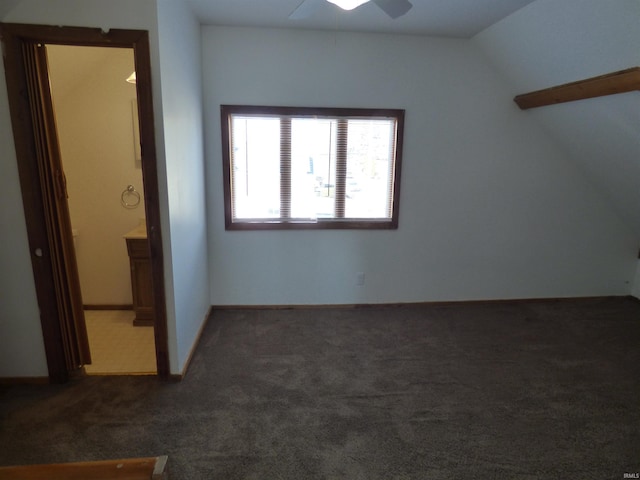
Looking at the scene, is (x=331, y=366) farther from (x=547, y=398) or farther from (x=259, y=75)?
(x=259, y=75)

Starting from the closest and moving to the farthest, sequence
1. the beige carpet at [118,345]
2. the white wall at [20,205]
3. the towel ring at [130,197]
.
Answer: the white wall at [20,205], the beige carpet at [118,345], the towel ring at [130,197]

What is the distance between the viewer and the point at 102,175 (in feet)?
12.0

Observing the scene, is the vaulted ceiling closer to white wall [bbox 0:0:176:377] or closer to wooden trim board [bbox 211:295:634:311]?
white wall [bbox 0:0:176:377]

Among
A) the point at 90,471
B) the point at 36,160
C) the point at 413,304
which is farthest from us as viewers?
the point at 413,304

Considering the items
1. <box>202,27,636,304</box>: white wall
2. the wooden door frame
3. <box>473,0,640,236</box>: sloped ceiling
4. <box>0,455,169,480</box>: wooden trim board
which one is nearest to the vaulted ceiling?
<box>473,0,640,236</box>: sloped ceiling

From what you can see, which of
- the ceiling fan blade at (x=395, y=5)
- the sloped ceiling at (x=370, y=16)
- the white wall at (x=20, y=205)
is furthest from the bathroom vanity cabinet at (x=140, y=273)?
the ceiling fan blade at (x=395, y=5)

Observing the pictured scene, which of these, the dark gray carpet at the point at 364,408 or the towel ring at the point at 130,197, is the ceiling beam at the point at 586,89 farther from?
the towel ring at the point at 130,197

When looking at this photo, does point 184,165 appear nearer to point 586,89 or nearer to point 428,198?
point 428,198

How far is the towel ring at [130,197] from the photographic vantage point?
12.2 ft

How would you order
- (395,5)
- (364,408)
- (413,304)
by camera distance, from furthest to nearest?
(413,304) → (364,408) → (395,5)

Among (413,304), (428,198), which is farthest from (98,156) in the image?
(413,304)

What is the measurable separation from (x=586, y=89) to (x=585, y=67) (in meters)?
0.16

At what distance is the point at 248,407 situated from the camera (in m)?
2.44

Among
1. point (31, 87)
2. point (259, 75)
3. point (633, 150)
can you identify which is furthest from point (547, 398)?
point (31, 87)
